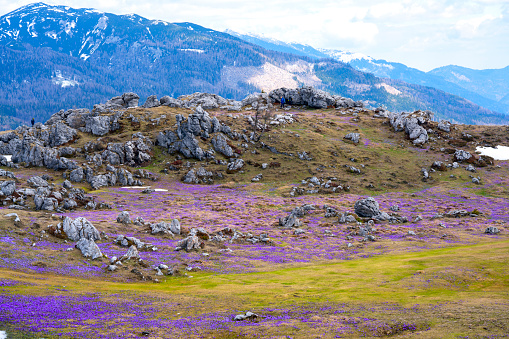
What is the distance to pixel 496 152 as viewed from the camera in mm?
→ 98312

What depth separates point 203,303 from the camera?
24125mm

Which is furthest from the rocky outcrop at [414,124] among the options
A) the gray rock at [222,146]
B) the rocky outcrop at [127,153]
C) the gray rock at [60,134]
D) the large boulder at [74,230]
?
the gray rock at [60,134]

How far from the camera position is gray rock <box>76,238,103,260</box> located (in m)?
33.0

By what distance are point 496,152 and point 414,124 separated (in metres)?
24.8

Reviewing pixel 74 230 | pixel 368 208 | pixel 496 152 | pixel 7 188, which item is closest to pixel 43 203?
pixel 7 188

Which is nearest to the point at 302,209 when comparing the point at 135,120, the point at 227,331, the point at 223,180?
the point at 223,180

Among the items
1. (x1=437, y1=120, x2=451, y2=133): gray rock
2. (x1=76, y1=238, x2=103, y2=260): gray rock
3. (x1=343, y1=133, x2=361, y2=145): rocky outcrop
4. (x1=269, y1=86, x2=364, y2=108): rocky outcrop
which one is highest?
(x1=269, y1=86, x2=364, y2=108): rocky outcrop

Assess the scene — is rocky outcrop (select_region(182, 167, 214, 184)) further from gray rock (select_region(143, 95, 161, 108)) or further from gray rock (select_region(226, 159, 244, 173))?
gray rock (select_region(143, 95, 161, 108))

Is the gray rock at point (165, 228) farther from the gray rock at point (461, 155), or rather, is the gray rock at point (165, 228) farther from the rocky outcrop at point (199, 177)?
the gray rock at point (461, 155)

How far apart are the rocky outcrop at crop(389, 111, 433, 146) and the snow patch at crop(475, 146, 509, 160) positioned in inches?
630

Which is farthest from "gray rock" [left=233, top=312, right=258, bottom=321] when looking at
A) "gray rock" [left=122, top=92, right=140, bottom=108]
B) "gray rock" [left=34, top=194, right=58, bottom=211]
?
"gray rock" [left=122, top=92, right=140, bottom=108]

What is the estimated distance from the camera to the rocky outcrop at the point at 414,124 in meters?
107

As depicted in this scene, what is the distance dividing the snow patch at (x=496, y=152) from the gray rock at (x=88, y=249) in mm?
108147

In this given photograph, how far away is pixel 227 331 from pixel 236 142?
8515cm
